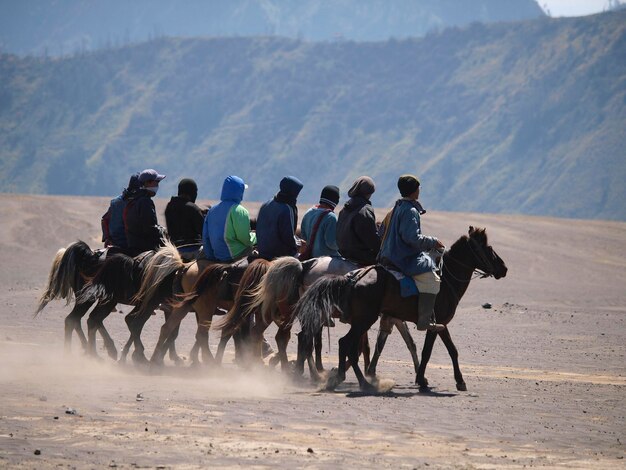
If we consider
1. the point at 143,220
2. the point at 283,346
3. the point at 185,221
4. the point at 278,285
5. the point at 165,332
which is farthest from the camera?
the point at 185,221

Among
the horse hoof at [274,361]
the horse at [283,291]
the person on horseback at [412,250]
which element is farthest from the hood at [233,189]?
the person on horseback at [412,250]

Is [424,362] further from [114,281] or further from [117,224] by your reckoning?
[117,224]

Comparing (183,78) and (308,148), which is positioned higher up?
→ (183,78)

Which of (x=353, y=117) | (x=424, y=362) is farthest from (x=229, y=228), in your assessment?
(x=353, y=117)

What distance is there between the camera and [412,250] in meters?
12.9

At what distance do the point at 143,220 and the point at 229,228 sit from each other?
1414 mm

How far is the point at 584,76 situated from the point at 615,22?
12.7 metres

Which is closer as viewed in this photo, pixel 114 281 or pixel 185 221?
pixel 114 281

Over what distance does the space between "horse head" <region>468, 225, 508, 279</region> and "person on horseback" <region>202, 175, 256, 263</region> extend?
278 cm

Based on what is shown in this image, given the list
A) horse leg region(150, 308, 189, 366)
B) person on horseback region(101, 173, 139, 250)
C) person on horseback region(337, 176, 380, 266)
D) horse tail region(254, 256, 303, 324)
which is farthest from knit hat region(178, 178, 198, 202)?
person on horseback region(337, 176, 380, 266)

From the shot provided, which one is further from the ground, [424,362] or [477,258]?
[477,258]

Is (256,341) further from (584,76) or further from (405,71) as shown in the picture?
(405,71)

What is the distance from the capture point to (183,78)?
19100 cm

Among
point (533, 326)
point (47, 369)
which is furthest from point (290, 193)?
point (533, 326)
